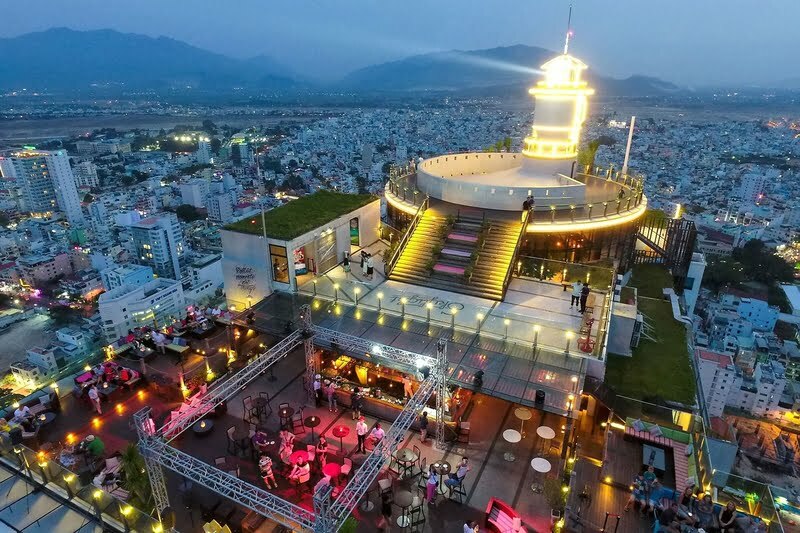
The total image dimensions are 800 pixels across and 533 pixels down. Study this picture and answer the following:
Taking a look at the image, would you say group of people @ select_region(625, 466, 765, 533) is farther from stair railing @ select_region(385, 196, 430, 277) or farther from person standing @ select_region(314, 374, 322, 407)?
stair railing @ select_region(385, 196, 430, 277)

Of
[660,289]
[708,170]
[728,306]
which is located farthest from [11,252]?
[708,170]

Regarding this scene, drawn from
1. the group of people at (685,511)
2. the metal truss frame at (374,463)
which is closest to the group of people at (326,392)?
the metal truss frame at (374,463)

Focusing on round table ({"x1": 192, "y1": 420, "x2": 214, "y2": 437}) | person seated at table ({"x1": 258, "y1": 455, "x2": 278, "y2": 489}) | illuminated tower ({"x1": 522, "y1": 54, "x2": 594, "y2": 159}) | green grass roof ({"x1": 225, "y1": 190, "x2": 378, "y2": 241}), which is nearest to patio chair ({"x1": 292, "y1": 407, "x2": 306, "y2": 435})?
person seated at table ({"x1": 258, "y1": 455, "x2": 278, "y2": 489})

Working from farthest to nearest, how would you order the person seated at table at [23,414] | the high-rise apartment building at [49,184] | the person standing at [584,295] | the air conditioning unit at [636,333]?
the high-rise apartment building at [49,184] < the air conditioning unit at [636,333] < the person standing at [584,295] < the person seated at table at [23,414]

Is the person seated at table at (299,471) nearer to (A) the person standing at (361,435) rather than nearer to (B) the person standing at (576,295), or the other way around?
(A) the person standing at (361,435)

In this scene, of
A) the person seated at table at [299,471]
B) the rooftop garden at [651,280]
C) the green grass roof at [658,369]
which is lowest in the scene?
the rooftop garden at [651,280]

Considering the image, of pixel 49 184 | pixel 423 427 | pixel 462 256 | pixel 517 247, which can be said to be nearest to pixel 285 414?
pixel 423 427

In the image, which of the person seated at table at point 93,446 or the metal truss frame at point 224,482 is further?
the person seated at table at point 93,446
